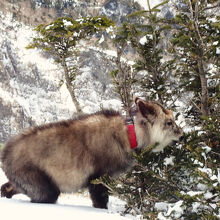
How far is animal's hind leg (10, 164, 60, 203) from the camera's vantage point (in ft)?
14.6

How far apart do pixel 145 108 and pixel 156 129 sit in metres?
0.39

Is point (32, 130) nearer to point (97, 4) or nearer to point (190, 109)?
point (190, 109)

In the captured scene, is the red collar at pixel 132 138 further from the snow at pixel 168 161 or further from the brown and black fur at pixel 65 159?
the snow at pixel 168 161

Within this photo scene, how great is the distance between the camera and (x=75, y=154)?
453 cm

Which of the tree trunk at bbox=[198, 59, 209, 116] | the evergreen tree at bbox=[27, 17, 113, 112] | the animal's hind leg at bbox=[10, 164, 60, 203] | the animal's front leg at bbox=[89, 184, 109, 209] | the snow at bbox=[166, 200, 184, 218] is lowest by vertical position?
the animal's front leg at bbox=[89, 184, 109, 209]

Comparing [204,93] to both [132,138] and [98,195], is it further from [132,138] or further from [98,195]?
[98,195]

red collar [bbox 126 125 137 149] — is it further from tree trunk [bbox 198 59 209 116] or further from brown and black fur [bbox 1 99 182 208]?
tree trunk [bbox 198 59 209 116]

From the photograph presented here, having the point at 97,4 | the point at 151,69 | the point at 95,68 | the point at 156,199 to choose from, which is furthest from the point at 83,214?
the point at 97,4

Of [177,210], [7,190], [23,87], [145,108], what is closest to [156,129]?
[145,108]

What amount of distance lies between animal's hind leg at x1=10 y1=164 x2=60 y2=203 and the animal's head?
1485 millimetres

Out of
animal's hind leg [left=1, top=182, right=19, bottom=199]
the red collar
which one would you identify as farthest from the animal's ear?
animal's hind leg [left=1, top=182, right=19, bottom=199]

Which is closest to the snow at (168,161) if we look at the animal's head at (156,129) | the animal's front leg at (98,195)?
the animal's head at (156,129)

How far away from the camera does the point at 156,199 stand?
398cm

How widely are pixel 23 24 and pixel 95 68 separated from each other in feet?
41.3
